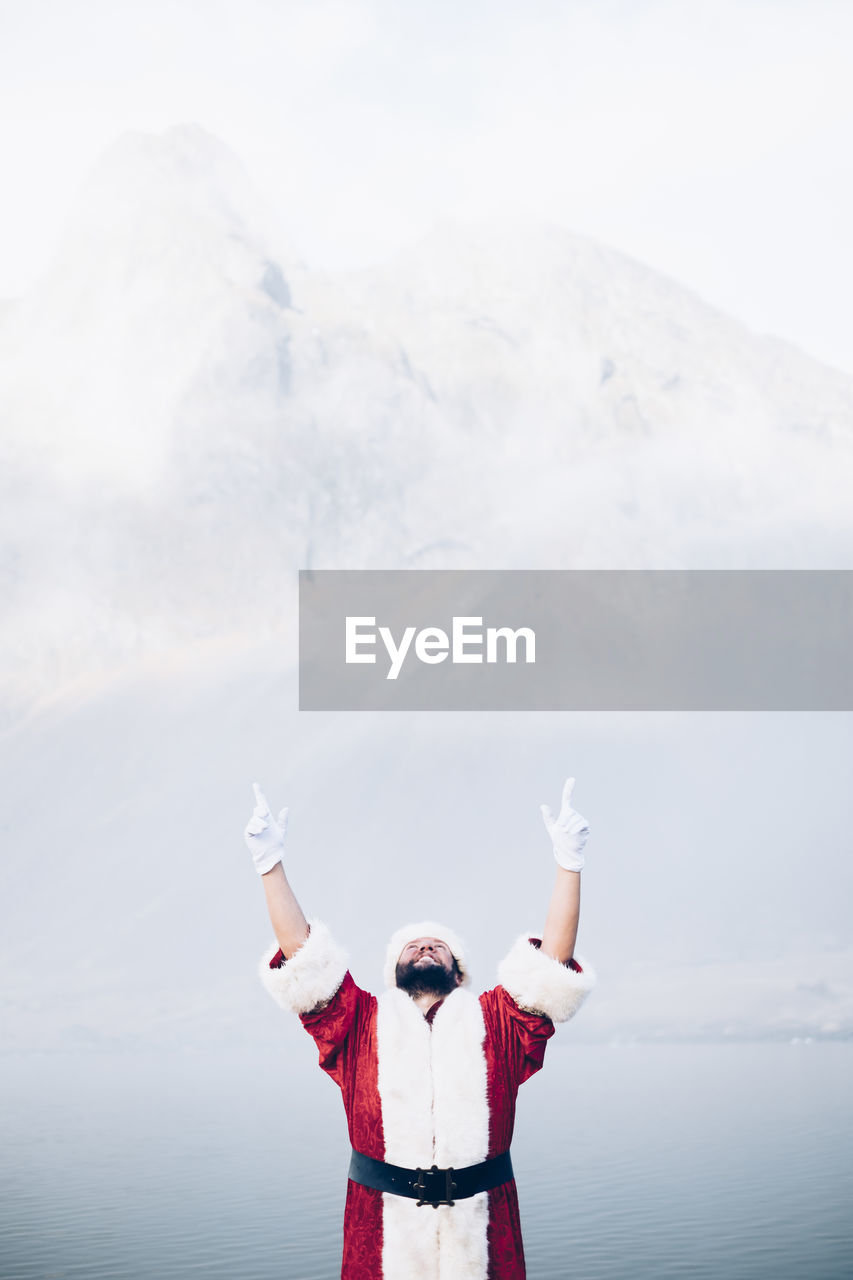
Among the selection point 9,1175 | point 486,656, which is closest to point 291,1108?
point 9,1175

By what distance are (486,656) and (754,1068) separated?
37.2 meters

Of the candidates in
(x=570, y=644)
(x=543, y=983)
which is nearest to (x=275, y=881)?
(x=543, y=983)

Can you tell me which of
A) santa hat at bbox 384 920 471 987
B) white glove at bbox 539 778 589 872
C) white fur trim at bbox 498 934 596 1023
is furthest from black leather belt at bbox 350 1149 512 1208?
white glove at bbox 539 778 589 872

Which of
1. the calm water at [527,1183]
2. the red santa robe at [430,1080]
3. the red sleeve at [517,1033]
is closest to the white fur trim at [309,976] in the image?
the red santa robe at [430,1080]

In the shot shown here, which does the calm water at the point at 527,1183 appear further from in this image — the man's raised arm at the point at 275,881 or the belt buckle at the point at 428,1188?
the man's raised arm at the point at 275,881

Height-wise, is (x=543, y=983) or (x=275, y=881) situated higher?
(x=275, y=881)

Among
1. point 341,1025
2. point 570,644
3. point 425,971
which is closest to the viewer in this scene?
point 341,1025

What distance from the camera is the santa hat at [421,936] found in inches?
128

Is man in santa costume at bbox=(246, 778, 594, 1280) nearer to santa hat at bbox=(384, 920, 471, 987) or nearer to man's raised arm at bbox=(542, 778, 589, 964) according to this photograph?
man's raised arm at bbox=(542, 778, 589, 964)

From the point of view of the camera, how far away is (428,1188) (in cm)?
289

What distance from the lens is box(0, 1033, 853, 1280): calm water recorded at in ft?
31.1

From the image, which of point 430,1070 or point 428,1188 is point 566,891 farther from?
point 428,1188

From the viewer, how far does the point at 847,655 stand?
7519cm

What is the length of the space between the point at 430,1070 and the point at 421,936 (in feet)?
1.22
